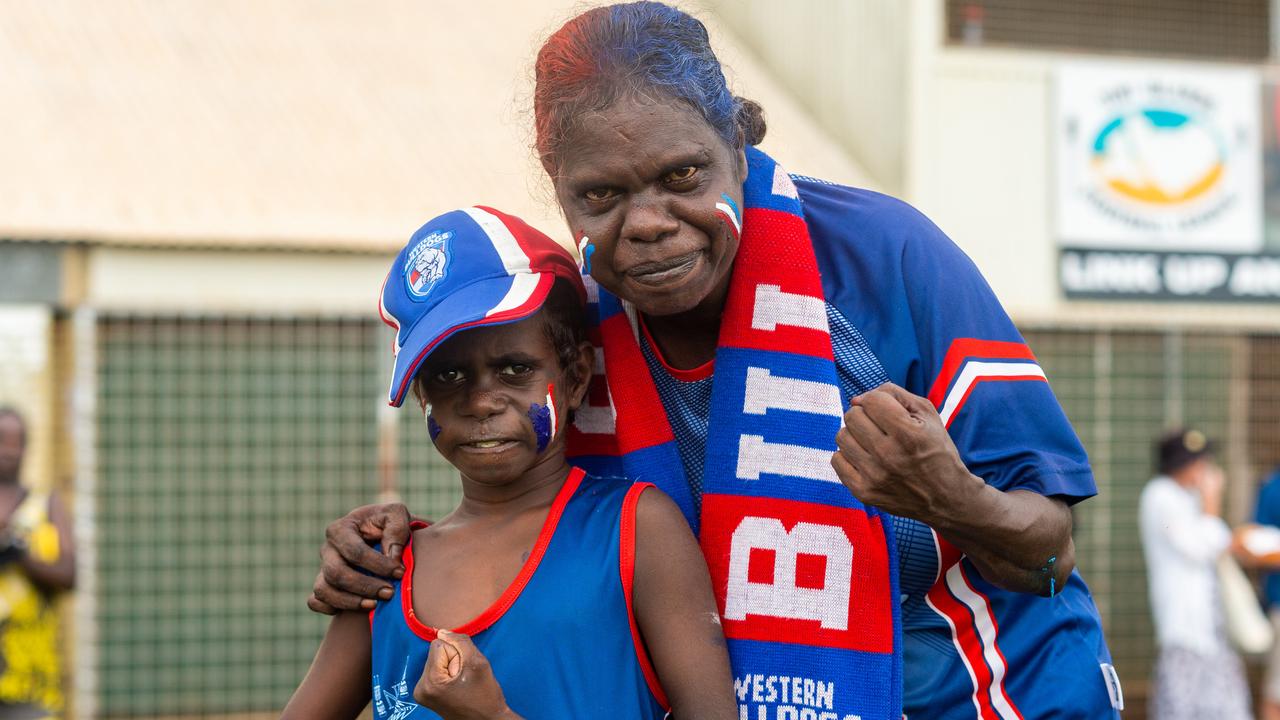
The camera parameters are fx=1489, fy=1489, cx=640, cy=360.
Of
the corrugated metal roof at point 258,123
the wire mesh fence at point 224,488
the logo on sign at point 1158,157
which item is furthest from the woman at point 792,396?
the logo on sign at point 1158,157

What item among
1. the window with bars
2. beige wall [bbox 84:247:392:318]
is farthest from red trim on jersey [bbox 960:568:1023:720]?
the window with bars

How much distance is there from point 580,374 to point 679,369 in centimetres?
16

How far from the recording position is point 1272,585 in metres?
7.32

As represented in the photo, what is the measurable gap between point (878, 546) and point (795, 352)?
0.32m

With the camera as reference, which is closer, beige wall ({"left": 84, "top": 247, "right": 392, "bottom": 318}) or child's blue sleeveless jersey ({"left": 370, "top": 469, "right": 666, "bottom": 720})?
child's blue sleeveless jersey ({"left": 370, "top": 469, "right": 666, "bottom": 720})

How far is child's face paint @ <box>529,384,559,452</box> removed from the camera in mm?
2176

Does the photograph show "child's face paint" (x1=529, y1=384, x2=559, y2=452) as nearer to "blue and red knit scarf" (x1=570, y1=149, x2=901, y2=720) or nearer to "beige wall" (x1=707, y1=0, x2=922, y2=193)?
"blue and red knit scarf" (x1=570, y1=149, x2=901, y2=720)

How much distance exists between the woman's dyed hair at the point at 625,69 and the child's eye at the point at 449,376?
34 centimetres

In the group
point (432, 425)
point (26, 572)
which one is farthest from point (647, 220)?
point (26, 572)

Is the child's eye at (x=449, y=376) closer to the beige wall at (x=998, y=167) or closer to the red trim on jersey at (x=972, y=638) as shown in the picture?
the red trim on jersey at (x=972, y=638)

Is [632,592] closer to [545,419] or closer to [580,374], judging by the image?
[545,419]

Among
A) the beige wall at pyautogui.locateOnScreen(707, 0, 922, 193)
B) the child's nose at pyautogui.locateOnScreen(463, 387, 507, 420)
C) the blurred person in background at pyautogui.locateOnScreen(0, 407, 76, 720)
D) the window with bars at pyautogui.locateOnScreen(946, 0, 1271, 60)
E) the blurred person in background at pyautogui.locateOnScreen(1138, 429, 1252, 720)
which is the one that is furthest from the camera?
the window with bars at pyautogui.locateOnScreen(946, 0, 1271, 60)

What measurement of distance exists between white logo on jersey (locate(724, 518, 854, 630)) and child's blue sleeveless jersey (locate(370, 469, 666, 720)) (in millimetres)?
186

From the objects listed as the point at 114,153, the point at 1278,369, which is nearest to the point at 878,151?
the point at 1278,369
